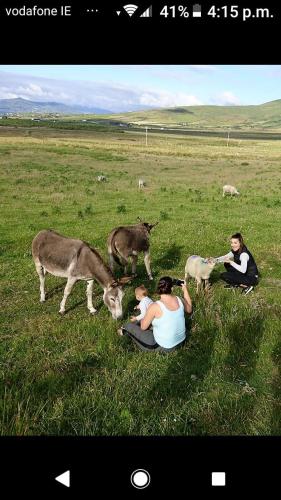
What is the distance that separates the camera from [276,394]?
6.66 meters

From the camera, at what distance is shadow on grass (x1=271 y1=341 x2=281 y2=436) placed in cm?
576

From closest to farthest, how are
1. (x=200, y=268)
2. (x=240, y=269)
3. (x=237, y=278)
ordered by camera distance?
(x=200, y=268) → (x=240, y=269) → (x=237, y=278)

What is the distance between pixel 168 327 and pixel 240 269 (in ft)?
16.8

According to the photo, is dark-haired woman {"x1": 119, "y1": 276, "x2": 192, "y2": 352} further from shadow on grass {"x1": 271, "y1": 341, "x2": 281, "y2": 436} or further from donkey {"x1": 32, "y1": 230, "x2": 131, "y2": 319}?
shadow on grass {"x1": 271, "y1": 341, "x2": 281, "y2": 436}

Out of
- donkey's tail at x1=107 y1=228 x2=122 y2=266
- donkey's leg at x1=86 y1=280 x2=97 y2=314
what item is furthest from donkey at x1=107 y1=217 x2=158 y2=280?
donkey's leg at x1=86 y1=280 x2=97 y2=314

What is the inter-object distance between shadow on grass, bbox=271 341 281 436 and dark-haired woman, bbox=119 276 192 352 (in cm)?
180
